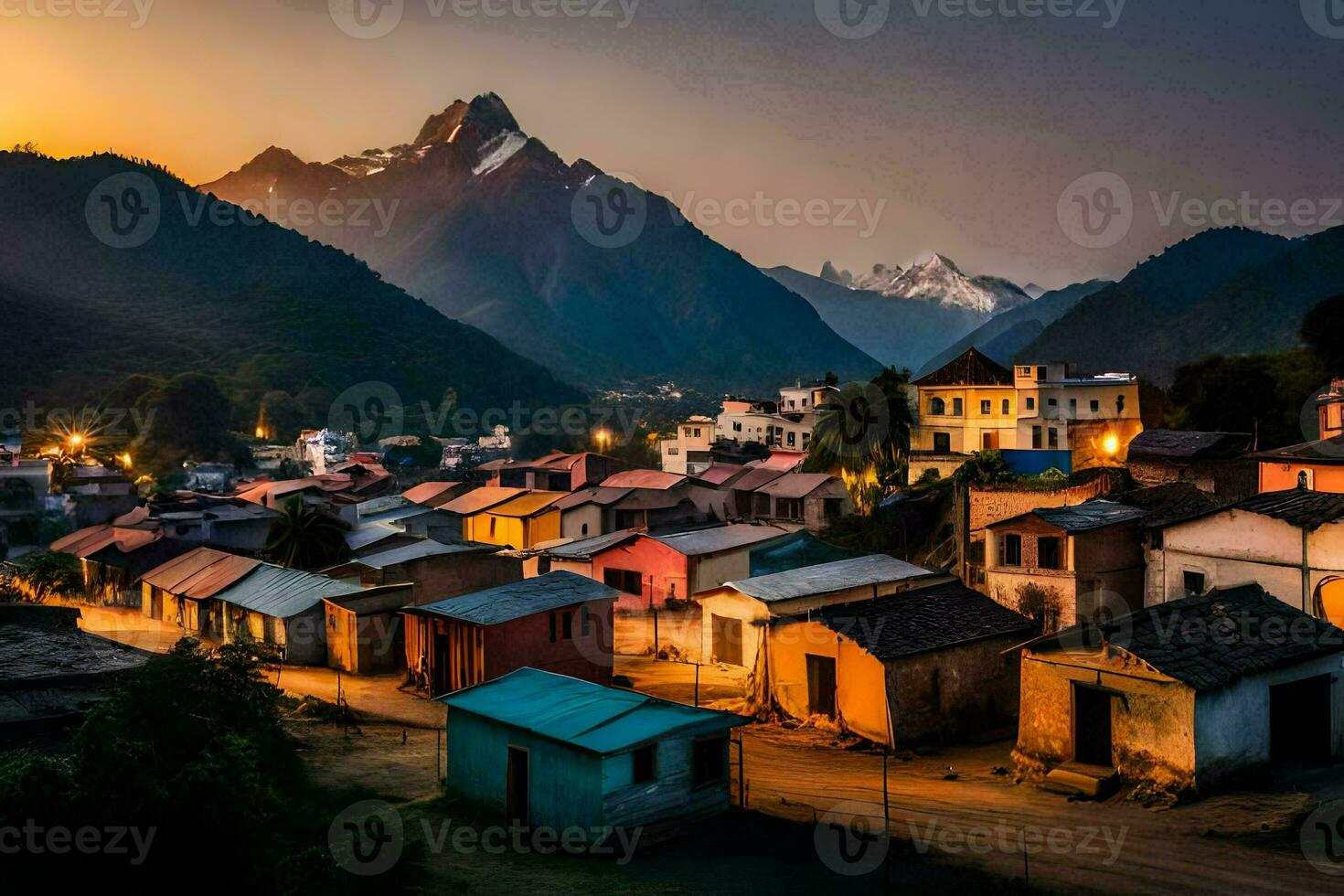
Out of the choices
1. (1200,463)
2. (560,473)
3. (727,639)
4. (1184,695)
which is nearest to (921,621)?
(1184,695)

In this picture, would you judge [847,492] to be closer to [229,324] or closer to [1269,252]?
[229,324]

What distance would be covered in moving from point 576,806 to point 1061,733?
25.9 feet

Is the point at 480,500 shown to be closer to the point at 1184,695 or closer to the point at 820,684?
the point at 820,684

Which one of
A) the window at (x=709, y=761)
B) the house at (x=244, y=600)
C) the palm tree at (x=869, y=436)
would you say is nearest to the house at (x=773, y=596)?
the window at (x=709, y=761)

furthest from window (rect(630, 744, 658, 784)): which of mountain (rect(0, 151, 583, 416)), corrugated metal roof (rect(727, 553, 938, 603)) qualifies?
mountain (rect(0, 151, 583, 416))

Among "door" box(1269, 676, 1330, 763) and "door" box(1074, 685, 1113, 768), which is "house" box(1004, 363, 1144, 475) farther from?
"door" box(1074, 685, 1113, 768)

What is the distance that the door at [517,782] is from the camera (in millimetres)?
15859

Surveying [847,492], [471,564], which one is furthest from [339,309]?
[471,564]

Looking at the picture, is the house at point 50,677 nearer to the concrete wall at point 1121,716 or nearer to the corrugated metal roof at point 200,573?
the corrugated metal roof at point 200,573

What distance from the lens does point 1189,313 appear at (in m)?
107

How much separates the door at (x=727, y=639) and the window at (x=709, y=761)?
10388 millimetres

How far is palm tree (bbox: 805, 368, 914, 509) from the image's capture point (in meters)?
49.6

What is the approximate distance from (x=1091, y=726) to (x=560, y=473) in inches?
1701

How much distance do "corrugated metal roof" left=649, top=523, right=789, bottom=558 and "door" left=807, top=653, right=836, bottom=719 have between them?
35.5ft
